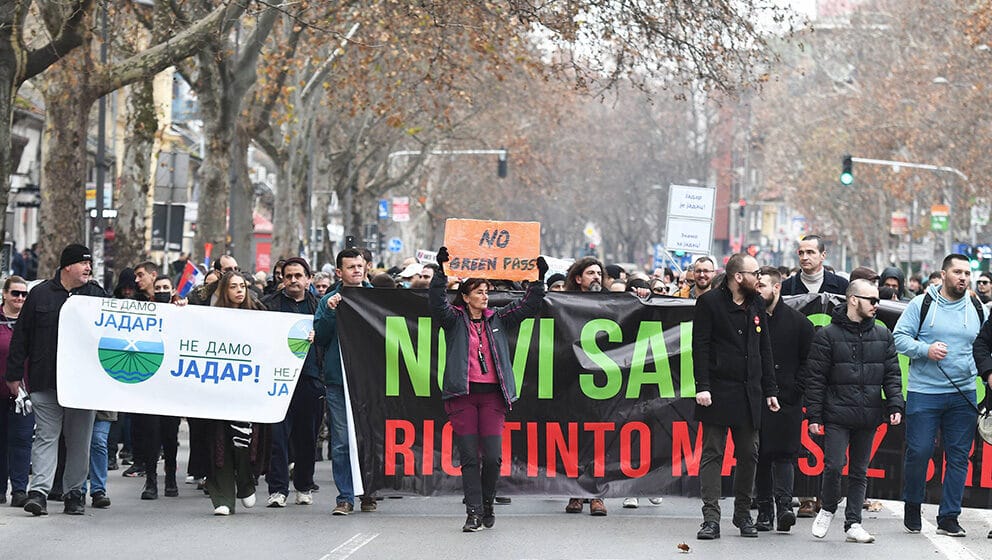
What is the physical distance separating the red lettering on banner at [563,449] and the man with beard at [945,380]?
225cm

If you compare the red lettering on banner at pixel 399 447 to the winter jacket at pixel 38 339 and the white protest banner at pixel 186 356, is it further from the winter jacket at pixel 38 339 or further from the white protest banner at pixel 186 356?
the winter jacket at pixel 38 339

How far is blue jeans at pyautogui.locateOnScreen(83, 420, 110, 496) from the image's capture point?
1276cm

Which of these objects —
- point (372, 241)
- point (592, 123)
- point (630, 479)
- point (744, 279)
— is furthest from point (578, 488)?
point (592, 123)

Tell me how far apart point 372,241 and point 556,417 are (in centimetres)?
4684

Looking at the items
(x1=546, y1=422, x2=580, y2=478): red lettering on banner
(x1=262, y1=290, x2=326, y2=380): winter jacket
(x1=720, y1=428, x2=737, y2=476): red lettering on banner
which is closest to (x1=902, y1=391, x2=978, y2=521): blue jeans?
(x1=720, y1=428, x2=737, y2=476): red lettering on banner

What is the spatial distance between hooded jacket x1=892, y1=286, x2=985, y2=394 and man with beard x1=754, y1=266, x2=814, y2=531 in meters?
0.62

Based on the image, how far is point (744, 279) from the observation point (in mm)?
11289

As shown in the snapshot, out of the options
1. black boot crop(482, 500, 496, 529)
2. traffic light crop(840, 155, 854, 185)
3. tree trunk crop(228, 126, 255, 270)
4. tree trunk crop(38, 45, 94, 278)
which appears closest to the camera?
black boot crop(482, 500, 496, 529)

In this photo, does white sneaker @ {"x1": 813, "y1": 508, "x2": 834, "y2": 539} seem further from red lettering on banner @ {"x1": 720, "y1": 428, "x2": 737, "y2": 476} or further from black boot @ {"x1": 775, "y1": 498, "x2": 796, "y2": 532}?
red lettering on banner @ {"x1": 720, "y1": 428, "x2": 737, "y2": 476}

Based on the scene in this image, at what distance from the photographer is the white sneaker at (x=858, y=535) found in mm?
11148

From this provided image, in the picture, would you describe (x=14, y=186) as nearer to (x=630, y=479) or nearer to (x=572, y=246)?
(x=630, y=479)

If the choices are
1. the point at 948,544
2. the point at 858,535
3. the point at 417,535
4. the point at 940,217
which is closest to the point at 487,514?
the point at 417,535

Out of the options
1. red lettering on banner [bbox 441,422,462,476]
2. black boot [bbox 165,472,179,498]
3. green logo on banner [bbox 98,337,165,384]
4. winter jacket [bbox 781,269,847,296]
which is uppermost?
winter jacket [bbox 781,269,847,296]

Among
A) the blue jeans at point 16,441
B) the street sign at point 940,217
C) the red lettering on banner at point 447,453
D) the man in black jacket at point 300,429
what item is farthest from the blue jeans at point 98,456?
the street sign at point 940,217
